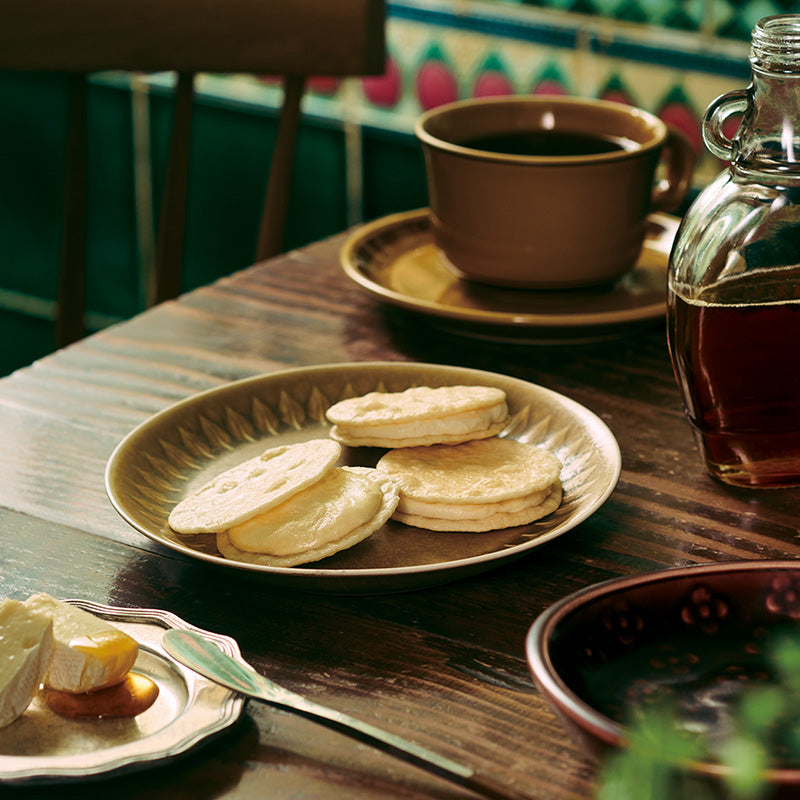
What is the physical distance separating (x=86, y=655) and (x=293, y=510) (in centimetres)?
15


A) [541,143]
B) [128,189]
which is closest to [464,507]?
[541,143]

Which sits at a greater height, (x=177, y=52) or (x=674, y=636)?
(x=177, y=52)

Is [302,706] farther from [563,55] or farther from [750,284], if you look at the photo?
[563,55]

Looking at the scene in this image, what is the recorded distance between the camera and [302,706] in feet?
1.58

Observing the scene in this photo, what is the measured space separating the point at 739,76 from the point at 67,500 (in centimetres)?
154

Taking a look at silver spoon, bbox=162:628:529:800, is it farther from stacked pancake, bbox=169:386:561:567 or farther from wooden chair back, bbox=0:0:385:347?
wooden chair back, bbox=0:0:385:347

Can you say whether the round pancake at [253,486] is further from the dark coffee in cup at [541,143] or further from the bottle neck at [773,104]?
the dark coffee in cup at [541,143]

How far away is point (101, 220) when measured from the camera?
2.73 metres

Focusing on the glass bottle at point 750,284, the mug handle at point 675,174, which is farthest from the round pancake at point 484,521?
the mug handle at point 675,174

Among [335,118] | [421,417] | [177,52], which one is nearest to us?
[421,417]

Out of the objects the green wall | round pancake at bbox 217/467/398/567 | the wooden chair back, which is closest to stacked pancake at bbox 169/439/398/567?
round pancake at bbox 217/467/398/567

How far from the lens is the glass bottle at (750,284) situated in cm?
66

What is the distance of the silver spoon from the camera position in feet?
1.43

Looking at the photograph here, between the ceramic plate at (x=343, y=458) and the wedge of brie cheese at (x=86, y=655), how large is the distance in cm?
7
